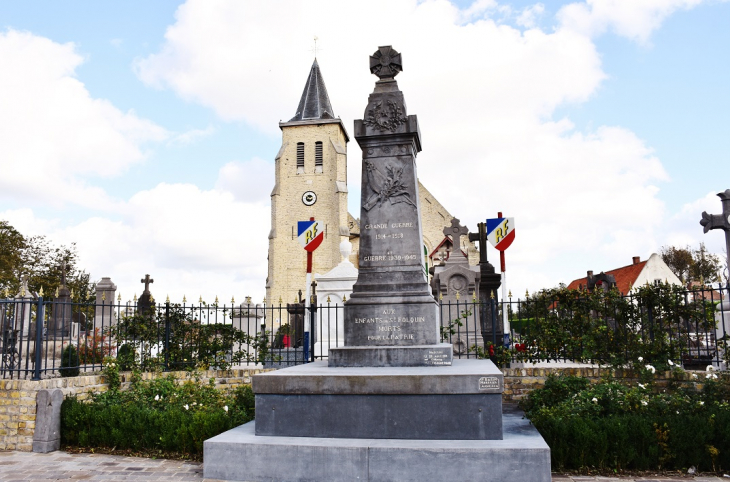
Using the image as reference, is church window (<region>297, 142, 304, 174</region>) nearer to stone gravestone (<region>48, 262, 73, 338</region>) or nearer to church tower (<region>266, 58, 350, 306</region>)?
church tower (<region>266, 58, 350, 306</region>)

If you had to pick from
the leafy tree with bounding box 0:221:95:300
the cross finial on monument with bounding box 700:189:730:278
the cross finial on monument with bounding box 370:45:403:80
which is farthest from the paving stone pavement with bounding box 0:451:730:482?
the leafy tree with bounding box 0:221:95:300

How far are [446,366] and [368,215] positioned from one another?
2174mm

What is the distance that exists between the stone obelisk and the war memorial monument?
0.02 m

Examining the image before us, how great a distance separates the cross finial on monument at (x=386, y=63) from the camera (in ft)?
24.7

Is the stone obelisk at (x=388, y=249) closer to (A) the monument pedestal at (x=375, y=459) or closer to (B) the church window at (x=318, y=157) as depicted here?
(A) the monument pedestal at (x=375, y=459)

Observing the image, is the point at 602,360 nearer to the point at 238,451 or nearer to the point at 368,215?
the point at 368,215

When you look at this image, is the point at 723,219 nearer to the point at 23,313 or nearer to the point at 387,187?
the point at 387,187

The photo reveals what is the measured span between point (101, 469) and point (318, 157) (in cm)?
3593

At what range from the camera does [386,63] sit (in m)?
7.55

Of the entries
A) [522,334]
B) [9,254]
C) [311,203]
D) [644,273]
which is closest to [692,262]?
[644,273]

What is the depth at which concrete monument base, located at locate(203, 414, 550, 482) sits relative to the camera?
475cm

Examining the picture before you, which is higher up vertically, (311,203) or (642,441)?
(311,203)

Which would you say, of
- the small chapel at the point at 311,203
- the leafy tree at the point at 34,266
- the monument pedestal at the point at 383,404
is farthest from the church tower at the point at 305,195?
the monument pedestal at the point at 383,404

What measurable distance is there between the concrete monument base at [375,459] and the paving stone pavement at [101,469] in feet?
1.31
